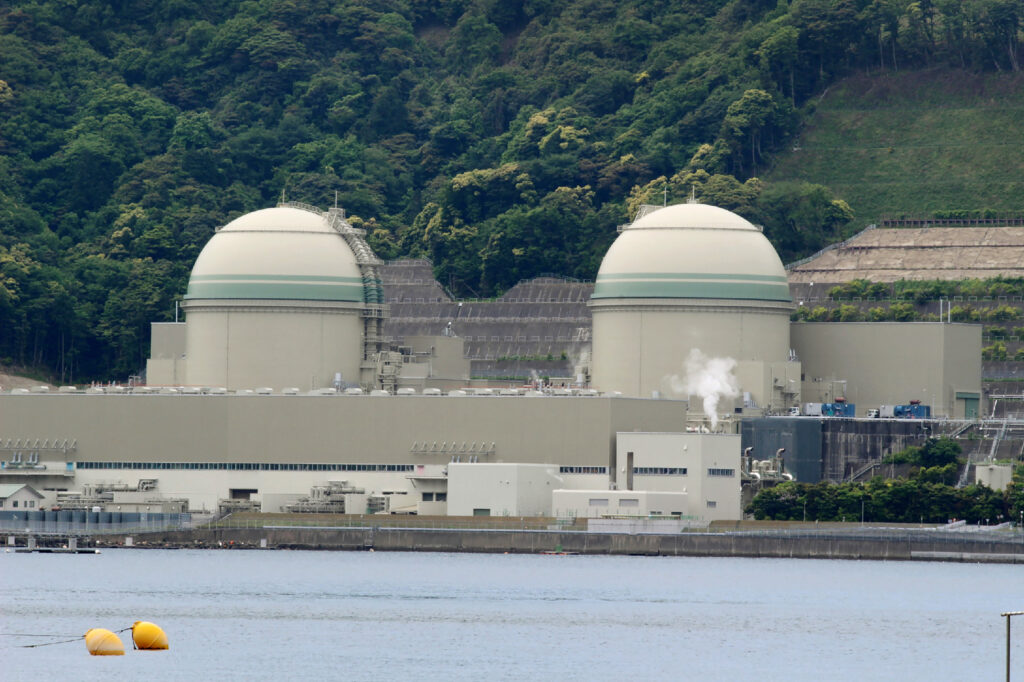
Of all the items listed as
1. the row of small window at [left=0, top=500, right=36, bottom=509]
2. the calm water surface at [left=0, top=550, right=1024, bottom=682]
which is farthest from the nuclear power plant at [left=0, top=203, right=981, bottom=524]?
the calm water surface at [left=0, top=550, right=1024, bottom=682]

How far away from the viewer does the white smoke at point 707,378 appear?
128 m

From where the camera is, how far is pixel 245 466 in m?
122

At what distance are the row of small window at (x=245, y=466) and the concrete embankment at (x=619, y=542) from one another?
5.46 meters

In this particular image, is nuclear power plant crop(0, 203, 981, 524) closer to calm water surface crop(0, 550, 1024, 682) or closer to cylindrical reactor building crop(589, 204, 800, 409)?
cylindrical reactor building crop(589, 204, 800, 409)

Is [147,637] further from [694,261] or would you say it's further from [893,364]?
[893,364]

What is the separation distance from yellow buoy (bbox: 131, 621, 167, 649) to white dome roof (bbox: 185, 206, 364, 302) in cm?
5060

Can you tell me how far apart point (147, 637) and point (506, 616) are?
602 inches

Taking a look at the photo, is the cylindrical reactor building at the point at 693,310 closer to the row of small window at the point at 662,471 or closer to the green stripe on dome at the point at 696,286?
the green stripe on dome at the point at 696,286

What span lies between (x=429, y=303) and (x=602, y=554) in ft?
151

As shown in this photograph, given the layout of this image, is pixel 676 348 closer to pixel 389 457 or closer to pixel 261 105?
pixel 389 457

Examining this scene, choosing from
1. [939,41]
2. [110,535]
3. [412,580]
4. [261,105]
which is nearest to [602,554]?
[412,580]

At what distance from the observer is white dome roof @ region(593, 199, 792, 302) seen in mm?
128250

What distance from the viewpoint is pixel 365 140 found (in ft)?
624

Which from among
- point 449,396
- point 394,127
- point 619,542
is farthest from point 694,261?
point 394,127
